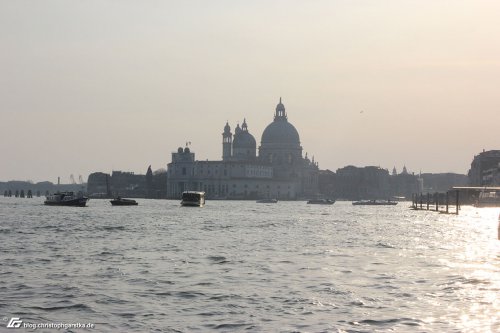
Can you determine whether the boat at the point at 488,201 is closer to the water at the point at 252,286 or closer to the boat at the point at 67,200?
the boat at the point at 67,200

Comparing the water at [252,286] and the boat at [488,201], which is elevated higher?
the boat at [488,201]

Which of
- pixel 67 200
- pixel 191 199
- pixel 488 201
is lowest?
pixel 67 200

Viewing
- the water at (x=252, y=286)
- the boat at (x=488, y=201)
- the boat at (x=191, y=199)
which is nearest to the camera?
the water at (x=252, y=286)

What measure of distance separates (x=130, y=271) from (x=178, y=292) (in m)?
6.90

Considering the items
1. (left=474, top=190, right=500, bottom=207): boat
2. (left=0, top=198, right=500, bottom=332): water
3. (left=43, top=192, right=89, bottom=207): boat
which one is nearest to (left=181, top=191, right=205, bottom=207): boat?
(left=43, top=192, right=89, bottom=207): boat

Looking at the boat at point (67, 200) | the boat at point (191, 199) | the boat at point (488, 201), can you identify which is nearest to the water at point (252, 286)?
the boat at point (67, 200)

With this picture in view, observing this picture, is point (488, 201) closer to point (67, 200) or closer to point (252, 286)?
point (67, 200)

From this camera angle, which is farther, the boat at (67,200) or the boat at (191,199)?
the boat at (191,199)

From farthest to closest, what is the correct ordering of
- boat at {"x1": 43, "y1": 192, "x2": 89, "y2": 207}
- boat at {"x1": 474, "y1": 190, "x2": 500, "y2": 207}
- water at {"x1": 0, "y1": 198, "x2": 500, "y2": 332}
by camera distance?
boat at {"x1": 474, "y1": 190, "x2": 500, "y2": 207} → boat at {"x1": 43, "y1": 192, "x2": 89, "y2": 207} → water at {"x1": 0, "y1": 198, "x2": 500, "y2": 332}

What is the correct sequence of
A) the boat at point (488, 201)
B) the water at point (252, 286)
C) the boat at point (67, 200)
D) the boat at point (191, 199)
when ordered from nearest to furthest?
the water at point (252, 286) < the boat at point (67, 200) < the boat at point (191, 199) < the boat at point (488, 201)

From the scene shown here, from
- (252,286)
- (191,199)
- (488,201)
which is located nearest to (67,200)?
(191,199)

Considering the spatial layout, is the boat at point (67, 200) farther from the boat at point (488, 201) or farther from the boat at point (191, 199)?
the boat at point (488, 201)

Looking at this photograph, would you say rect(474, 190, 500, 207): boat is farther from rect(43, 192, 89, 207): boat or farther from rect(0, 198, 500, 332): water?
rect(0, 198, 500, 332): water

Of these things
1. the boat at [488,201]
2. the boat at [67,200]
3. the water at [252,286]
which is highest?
the boat at [488,201]
